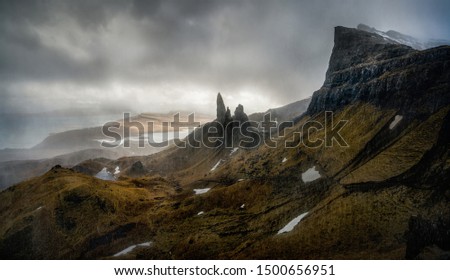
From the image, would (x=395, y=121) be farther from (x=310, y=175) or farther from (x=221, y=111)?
(x=221, y=111)

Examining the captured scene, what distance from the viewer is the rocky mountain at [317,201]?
3319 cm

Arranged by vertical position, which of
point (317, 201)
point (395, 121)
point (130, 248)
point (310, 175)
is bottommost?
point (130, 248)

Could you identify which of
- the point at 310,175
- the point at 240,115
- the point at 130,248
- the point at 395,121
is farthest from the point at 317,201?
the point at 240,115

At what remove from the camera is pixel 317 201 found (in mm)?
43812

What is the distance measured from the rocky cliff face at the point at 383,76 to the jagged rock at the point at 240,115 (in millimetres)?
44873

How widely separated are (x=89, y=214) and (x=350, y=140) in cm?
5049

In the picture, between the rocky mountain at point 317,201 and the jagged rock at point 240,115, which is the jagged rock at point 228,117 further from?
the rocky mountain at point 317,201

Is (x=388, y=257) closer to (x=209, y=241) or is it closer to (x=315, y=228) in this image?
(x=315, y=228)

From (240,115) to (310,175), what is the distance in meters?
81.4

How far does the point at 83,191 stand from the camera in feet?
187

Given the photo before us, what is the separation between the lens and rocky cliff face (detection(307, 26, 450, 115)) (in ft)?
147

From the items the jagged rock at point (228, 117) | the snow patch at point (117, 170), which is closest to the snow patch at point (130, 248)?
the jagged rock at point (228, 117)

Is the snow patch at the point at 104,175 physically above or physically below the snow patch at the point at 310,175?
below

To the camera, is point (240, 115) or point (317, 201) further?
point (240, 115)
